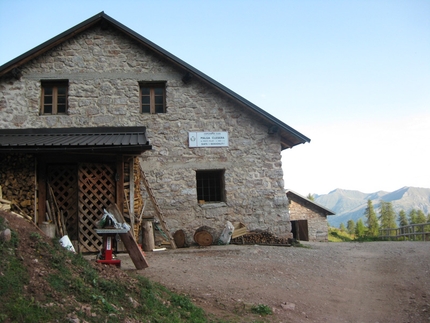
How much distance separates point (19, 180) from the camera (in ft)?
32.3

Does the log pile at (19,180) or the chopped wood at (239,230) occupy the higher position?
the log pile at (19,180)

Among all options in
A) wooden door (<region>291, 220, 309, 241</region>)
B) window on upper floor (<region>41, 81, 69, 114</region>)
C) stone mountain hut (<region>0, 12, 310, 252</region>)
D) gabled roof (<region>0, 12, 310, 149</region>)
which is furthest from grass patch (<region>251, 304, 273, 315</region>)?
wooden door (<region>291, 220, 309, 241</region>)

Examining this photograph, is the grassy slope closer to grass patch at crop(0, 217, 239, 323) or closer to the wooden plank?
grass patch at crop(0, 217, 239, 323)

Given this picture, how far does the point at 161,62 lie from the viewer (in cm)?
1319

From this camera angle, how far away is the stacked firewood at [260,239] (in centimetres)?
1236

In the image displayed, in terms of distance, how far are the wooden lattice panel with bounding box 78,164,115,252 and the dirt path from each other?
162 cm

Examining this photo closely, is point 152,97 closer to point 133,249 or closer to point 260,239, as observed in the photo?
point 260,239

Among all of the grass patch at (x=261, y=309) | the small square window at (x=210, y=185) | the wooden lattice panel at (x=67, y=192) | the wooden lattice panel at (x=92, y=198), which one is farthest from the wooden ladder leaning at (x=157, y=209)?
the grass patch at (x=261, y=309)

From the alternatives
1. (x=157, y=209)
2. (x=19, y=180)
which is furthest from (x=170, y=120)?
(x=19, y=180)

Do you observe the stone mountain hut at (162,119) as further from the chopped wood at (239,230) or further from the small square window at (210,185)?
the chopped wood at (239,230)

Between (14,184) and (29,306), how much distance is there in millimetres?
6431

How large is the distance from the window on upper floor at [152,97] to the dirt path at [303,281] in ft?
15.2

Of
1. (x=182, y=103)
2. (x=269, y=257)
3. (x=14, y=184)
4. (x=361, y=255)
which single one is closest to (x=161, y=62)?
(x=182, y=103)

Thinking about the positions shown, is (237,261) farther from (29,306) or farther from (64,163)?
(29,306)
